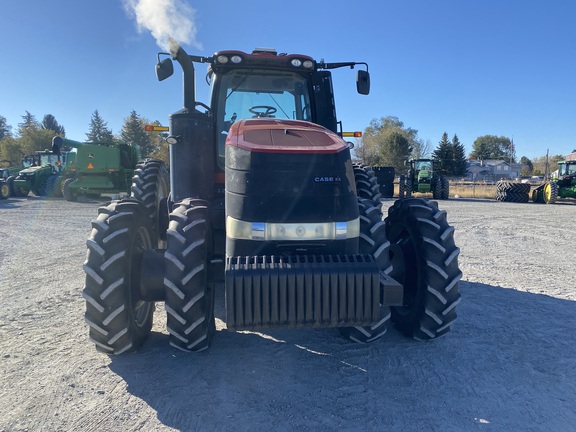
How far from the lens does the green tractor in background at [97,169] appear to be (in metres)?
17.2

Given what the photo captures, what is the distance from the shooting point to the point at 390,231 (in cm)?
414

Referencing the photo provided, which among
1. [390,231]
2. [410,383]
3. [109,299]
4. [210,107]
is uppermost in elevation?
[210,107]

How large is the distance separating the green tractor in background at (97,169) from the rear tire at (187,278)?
15.2 m

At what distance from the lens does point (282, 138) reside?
3.14 m

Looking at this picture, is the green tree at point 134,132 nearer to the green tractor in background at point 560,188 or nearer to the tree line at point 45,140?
the tree line at point 45,140

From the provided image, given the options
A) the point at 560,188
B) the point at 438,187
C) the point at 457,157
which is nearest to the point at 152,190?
the point at 438,187

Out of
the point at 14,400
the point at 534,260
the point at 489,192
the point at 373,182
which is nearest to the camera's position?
the point at 14,400

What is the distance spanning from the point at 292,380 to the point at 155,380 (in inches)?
39.9

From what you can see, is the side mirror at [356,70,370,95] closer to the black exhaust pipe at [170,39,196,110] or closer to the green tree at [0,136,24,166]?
the black exhaust pipe at [170,39,196,110]

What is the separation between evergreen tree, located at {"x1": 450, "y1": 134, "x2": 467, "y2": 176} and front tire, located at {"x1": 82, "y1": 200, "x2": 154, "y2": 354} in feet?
211

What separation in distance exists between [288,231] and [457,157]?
6526cm

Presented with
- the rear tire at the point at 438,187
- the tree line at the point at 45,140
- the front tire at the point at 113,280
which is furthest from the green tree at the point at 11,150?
the front tire at the point at 113,280

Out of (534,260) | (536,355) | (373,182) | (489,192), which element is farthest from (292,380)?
(489,192)

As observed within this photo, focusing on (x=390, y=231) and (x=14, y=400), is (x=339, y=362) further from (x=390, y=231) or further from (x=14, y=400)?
(x=14, y=400)
